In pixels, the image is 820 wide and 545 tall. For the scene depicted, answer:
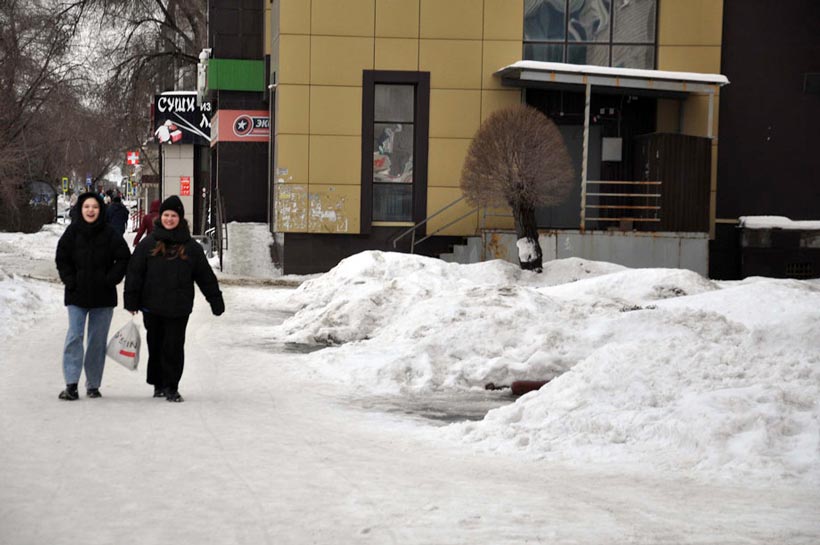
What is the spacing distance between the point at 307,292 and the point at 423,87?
8281 mm

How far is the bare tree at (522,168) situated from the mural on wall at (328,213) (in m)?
4.41

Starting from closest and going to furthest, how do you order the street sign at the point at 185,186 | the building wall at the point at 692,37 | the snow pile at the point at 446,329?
1. the snow pile at the point at 446,329
2. the building wall at the point at 692,37
3. the street sign at the point at 185,186

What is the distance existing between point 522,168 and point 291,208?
6.47 metres

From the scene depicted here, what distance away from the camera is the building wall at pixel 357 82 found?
2650 centimetres

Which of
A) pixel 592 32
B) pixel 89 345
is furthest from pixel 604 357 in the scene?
pixel 592 32

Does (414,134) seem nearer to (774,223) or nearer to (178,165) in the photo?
(774,223)

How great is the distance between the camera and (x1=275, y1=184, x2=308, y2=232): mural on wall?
2670 cm

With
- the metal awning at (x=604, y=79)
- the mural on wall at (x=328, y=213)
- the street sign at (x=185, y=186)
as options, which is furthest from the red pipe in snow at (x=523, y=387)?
the street sign at (x=185, y=186)

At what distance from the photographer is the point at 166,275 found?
10094mm

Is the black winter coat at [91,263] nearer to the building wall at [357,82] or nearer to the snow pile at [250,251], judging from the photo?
the building wall at [357,82]

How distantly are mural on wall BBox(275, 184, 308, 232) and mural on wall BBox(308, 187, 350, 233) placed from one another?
18 cm

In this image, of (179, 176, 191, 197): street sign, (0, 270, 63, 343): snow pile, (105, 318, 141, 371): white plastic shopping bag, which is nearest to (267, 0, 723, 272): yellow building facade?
(0, 270, 63, 343): snow pile

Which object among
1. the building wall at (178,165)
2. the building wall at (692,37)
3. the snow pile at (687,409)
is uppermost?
the building wall at (692,37)

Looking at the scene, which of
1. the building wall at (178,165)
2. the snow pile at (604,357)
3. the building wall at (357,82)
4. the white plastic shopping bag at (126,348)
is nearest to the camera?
the snow pile at (604,357)
